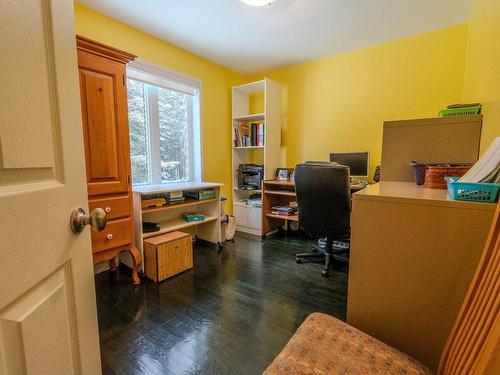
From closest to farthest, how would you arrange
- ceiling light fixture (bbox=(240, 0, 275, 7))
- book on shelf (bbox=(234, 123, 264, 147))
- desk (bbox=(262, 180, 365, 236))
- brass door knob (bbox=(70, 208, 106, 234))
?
1. brass door knob (bbox=(70, 208, 106, 234))
2. ceiling light fixture (bbox=(240, 0, 275, 7))
3. desk (bbox=(262, 180, 365, 236))
4. book on shelf (bbox=(234, 123, 264, 147))

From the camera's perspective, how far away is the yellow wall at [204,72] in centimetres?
213

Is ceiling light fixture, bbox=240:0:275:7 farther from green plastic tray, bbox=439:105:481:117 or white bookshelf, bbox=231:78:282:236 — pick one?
green plastic tray, bbox=439:105:481:117

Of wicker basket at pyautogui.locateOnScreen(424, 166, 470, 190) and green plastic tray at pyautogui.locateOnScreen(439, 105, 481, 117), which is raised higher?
green plastic tray at pyautogui.locateOnScreen(439, 105, 481, 117)

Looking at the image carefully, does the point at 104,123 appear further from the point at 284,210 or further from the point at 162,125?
the point at 284,210

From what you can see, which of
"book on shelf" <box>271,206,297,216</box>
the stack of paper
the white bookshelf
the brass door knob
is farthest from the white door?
the white bookshelf

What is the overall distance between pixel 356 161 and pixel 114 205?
98.6 inches

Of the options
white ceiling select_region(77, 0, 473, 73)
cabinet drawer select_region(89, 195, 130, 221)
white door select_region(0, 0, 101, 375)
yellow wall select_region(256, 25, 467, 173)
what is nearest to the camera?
white door select_region(0, 0, 101, 375)

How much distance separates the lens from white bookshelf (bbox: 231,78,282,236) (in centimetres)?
320

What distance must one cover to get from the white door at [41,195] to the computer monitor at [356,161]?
2692mm

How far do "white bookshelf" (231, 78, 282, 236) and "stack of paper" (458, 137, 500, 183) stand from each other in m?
2.44

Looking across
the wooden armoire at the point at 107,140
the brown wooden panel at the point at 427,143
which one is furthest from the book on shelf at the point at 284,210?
the wooden armoire at the point at 107,140

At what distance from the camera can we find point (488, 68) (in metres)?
1.31

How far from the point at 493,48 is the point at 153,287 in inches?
106

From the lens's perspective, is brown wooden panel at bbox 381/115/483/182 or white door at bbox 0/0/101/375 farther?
brown wooden panel at bbox 381/115/483/182
